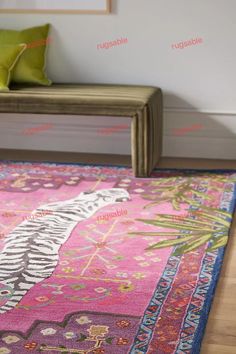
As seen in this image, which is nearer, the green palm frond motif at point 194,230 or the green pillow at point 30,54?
the green palm frond motif at point 194,230

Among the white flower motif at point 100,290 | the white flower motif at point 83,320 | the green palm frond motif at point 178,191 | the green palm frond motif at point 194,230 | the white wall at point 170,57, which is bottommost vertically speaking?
the green palm frond motif at point 178,191

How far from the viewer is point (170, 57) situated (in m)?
5.07

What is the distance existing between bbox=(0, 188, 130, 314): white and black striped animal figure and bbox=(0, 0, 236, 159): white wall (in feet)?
3.24

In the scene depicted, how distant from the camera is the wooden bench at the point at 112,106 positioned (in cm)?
457

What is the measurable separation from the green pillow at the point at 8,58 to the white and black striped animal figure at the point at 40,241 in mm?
1048

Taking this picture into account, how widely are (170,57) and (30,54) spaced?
0.93 meters

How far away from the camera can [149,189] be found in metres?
4.45

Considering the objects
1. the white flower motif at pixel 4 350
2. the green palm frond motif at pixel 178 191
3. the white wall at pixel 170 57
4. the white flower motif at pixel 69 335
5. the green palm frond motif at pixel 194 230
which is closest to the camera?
the white flower motif at pixel 4 350

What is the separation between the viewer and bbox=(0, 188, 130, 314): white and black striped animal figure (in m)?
3.15

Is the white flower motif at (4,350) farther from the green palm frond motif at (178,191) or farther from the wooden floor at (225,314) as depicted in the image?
the green palm frond motif at (178,191)

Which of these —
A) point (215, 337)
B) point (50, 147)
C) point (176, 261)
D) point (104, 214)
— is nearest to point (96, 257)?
point (176, 261)

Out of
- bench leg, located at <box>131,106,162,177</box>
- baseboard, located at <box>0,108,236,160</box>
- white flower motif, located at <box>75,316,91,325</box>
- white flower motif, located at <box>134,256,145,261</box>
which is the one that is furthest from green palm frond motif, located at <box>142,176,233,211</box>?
white flower motif, located at <box>75,316,91,325</box>

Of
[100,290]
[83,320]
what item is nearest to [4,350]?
[83,320]

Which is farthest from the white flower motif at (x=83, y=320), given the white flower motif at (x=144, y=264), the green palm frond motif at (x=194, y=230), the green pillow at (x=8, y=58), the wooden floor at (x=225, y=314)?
the green pillow at (x=8, y=58)
